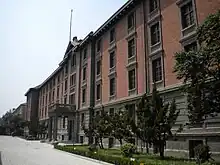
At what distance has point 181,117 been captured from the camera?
57.4 feet

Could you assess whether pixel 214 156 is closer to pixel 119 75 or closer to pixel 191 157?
pixel 191 157

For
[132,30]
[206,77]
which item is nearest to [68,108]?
[132,30]

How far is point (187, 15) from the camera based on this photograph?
1848 cm

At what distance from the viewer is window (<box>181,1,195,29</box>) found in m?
18.0

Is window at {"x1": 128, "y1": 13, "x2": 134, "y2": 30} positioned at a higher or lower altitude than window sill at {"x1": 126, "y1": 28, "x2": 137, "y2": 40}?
higher

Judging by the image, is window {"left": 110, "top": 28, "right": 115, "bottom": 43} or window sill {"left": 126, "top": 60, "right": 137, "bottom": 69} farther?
window {"left": 110, "top": 28, "right": 115, "bottom": 43}

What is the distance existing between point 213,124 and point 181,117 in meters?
2.71

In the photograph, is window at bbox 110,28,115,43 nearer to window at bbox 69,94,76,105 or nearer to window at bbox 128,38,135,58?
window at bbox 128,38,135,58

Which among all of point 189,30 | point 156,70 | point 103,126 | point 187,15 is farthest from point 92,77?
point 189,30

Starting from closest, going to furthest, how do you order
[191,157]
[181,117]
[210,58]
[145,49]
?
[210,58] < [191,157] < [181,117] < [145,49]

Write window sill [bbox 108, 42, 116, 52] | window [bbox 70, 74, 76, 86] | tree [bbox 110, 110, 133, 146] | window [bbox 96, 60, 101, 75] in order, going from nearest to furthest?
tree [bbox 110, 110, 133, 146] → window sill [bbox 108, 42, 116, 52] → window [bbox 96, 60, 101, 75] → window [bbox 70, 74, 76, 86]

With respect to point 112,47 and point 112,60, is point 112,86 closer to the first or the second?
point 112,60

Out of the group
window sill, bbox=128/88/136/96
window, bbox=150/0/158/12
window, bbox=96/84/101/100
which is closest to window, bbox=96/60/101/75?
window, bbox=96/84/101/100

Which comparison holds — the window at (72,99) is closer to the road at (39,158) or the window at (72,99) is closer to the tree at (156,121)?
the road at (39,158)
